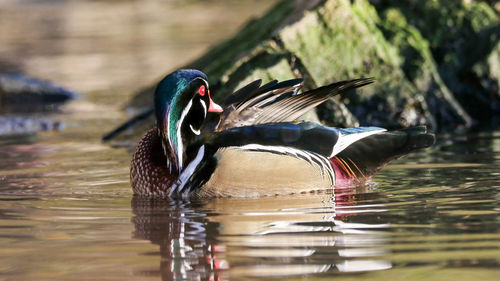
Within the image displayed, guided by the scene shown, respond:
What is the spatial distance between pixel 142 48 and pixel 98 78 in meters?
5.02

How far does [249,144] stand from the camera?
7.36 m

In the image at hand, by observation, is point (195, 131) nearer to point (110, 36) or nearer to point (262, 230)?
point (262, 230)

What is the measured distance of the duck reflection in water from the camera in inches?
202

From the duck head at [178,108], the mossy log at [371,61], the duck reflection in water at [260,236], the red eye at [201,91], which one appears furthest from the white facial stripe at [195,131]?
the mossy log at [371,61]

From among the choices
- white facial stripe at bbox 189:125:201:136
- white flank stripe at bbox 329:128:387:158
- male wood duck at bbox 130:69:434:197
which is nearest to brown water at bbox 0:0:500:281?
male wood duck at bbox 130:69:434:197

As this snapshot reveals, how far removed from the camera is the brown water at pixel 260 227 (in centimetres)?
512

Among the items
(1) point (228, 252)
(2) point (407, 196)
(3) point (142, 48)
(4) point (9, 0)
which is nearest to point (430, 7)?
(2) point (407, 196)

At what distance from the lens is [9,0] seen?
41.0m

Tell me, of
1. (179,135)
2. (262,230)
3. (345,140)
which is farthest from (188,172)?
(262,230)

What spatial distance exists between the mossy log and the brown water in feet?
4.55

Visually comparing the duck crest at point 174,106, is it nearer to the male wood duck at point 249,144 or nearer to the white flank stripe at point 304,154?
the male wood duck at point 249,144

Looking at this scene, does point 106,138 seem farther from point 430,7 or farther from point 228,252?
point 228,252

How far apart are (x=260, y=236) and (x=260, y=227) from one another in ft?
0.99

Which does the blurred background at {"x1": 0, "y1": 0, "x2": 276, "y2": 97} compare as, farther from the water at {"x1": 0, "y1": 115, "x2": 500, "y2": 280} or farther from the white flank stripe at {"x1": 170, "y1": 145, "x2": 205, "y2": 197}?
the white flank stripe at {"x1": 170, "y1": 145, "x2": 205, "y2": 197}
